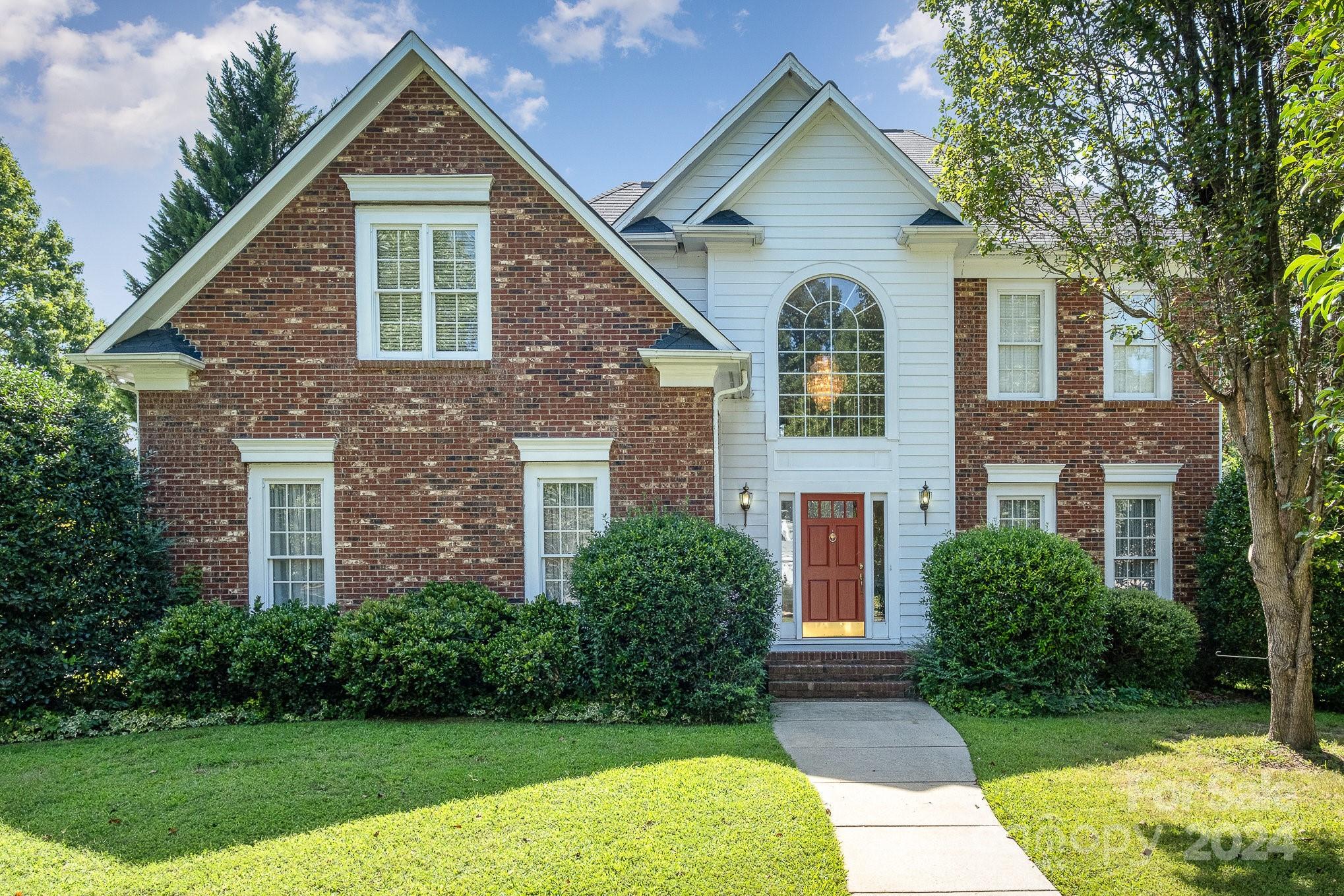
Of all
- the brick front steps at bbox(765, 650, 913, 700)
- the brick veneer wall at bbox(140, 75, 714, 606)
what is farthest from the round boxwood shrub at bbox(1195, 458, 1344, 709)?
the brick veneer wall at bbox(140, 75, 714, 606)

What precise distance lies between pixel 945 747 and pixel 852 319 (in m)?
6.21

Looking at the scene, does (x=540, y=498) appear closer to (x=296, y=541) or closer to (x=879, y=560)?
(x=296, y=541)

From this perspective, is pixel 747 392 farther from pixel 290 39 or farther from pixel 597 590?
pixel 290 39

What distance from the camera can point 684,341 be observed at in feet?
30.5

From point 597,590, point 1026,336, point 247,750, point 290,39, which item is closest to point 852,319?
point 1026,336

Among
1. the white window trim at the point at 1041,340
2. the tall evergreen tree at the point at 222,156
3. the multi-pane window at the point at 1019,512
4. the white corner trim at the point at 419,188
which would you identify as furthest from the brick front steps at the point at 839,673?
the tall evergreen tree at the point at 222,156

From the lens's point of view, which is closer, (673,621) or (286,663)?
(673,621)

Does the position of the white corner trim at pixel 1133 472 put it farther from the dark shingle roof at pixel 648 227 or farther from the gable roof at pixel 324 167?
the dark shingle roof at pixel 648 227

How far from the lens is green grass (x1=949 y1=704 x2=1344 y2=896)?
479cm

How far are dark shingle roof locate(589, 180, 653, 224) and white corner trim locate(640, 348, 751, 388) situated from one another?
447 cm

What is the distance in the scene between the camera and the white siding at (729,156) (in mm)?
11891

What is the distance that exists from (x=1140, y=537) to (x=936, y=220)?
20.2 feet

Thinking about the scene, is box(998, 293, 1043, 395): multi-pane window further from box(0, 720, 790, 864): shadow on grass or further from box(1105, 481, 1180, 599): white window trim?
box(0, 720, 790, 864): shadow on grass

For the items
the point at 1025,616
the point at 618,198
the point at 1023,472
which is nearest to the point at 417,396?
the point at 618,198
